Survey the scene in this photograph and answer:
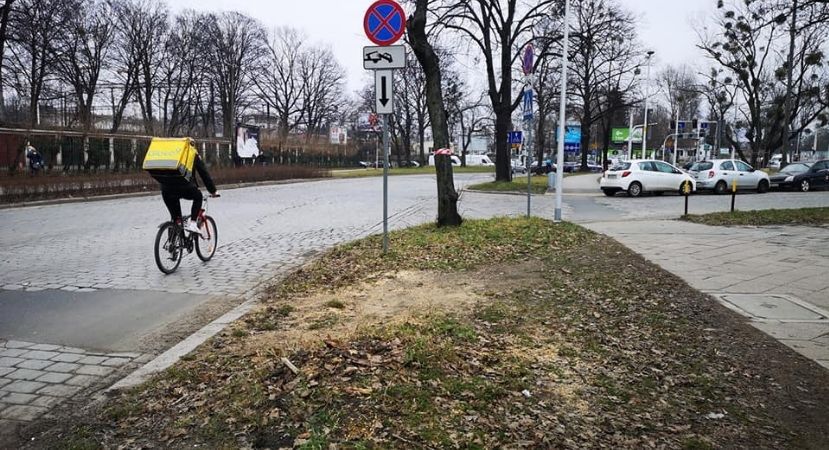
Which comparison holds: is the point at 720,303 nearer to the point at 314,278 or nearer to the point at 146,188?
the point at 314,278

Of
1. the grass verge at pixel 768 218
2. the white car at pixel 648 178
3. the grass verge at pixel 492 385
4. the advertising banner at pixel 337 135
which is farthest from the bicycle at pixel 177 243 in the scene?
the advertising banner at pixel 337 135

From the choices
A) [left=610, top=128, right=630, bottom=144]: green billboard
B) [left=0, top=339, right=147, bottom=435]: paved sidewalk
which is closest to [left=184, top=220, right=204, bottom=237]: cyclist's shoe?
[left=0, top=339, right=147, bottom=435]: paved sidewalk

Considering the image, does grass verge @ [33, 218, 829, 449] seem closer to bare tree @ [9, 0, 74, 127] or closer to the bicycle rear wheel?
the bicycle rear wheel

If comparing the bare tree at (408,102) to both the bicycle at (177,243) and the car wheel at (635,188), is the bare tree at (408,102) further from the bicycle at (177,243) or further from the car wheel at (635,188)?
the bicycle at (177,243)

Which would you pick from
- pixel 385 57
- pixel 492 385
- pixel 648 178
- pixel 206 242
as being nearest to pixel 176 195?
pixel 206 242

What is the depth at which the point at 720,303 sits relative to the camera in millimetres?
5980

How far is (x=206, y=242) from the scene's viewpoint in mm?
8844

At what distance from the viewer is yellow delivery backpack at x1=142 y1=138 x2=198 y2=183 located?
7332mm

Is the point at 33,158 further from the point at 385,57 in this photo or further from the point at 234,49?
the point at 234,49

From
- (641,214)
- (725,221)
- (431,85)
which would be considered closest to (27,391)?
(431,85)

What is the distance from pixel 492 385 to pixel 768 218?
1277cm

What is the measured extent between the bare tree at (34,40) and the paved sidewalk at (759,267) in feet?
94.7

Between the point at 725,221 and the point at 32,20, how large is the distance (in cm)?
3601

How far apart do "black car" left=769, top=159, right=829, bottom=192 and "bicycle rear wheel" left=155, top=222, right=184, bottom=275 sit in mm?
27895
